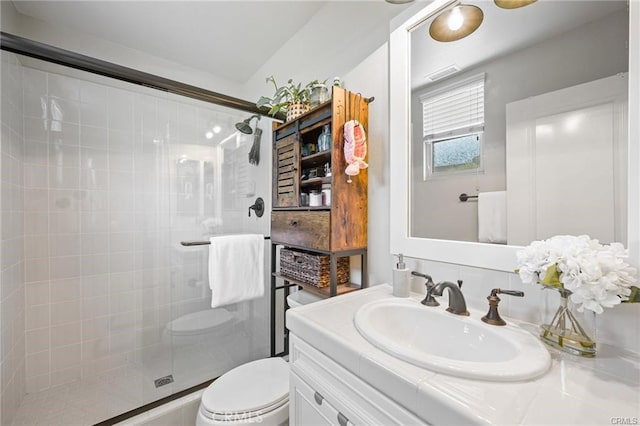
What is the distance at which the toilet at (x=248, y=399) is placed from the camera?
41.8 inches

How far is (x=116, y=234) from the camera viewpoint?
6.14 feet

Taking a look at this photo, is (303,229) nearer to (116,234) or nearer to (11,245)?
(116,234)

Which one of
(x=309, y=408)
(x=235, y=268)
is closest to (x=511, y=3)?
(x=309, y=408)

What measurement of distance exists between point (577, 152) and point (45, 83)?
275cm

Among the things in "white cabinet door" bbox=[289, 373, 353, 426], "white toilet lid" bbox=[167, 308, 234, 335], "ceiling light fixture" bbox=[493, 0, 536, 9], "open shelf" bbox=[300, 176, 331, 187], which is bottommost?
"white toilet lid" bbox=[167, 308, 234, 335]

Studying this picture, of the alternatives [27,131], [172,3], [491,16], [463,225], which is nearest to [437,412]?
[463,225]

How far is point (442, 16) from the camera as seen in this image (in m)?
1.02

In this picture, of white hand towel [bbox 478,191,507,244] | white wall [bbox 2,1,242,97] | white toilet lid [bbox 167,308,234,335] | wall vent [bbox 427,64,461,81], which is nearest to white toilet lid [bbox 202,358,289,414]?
white toilet lid [bbox 167,308,234,335]

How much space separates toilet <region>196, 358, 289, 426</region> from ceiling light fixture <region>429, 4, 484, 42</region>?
1670 mm

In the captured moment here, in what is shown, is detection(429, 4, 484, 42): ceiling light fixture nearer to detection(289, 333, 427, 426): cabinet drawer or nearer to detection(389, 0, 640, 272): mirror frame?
detection(389, 0, 640, 272): mirror frame

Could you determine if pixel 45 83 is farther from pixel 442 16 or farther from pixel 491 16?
pixel 491 16

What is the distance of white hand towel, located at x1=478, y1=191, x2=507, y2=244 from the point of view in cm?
85

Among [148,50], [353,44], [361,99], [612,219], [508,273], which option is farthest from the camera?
[148,50]

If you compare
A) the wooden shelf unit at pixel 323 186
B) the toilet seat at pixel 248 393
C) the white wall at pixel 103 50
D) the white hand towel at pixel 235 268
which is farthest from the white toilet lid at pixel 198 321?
the white wall at pixel 103 50
